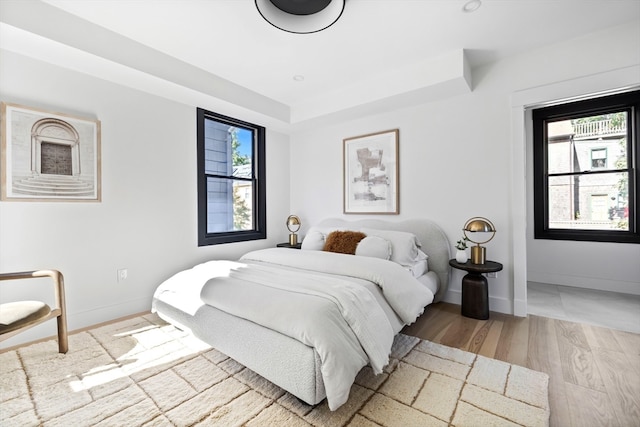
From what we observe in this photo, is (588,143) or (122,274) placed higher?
(588,143)

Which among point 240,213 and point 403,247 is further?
point 240,213

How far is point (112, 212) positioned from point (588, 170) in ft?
18.8

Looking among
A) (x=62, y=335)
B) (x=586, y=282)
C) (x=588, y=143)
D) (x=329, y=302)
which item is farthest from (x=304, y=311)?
(x=588, y=143)

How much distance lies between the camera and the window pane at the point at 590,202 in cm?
359

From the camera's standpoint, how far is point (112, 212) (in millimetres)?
2748

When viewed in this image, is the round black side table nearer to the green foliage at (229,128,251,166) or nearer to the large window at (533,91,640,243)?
the large window at (533,91,640,243)

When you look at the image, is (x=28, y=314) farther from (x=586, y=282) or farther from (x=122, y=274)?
(x=586, y=282)

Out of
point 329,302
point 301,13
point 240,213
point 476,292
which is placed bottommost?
point 476,292

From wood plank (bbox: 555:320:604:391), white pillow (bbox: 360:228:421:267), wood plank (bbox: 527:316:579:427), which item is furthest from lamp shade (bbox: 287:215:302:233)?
wood plank (bbox: 555:320:604:391)

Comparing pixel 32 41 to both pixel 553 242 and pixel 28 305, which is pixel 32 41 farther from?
pixel 553 242

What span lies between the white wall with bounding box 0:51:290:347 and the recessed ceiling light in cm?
289

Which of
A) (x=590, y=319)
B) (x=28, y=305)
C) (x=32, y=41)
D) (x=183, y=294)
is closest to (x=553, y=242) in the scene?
(x=590, y=319)

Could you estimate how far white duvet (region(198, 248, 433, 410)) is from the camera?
1.50 m

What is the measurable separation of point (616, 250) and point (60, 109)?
20.4ft
